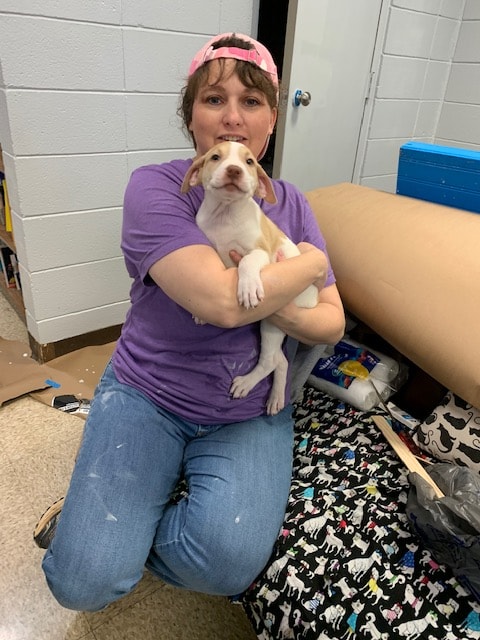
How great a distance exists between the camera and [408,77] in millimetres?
2893

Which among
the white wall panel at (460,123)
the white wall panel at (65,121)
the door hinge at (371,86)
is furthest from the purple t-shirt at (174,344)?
the white wall panel at (460,123)

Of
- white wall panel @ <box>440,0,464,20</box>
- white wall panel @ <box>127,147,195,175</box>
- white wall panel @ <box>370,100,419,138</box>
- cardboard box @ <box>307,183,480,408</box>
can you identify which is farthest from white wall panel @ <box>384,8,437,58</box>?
cardboard box @ <box>307,183,480,408</box>

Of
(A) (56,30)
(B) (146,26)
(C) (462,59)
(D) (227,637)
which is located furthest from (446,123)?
(D) (227,637)

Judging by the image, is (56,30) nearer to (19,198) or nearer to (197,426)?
(19,198)

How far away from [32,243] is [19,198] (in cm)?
17

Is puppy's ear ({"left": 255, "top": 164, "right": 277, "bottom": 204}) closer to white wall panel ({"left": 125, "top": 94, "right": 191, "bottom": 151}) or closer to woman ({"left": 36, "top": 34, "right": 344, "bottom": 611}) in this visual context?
woman ({"left": 36, "top": 34, "right": 344, "bottom": 611})


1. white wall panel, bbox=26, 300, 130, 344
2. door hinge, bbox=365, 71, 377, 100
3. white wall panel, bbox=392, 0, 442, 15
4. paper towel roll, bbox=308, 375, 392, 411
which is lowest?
white wall panel, bbox=26, 300, 130, 344

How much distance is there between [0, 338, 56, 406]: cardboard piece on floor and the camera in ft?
6.13

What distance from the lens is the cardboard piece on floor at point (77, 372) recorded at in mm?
1899

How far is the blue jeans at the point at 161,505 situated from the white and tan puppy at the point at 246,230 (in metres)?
0.15

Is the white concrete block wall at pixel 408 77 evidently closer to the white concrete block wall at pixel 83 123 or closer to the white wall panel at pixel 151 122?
Result: the white concrete block wall at pixel 83 123

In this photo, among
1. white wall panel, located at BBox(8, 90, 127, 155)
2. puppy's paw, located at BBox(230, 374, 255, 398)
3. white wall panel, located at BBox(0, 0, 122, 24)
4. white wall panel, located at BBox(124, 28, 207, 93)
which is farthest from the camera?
white wall panel, located at BBox(124, 28, 207, 93)

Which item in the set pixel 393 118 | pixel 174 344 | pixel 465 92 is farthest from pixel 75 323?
pixel 465 92

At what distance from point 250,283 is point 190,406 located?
332 mm
